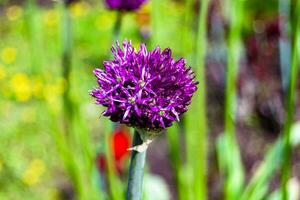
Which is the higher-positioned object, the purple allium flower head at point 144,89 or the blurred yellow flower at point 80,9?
the purple allium flower head at point 144,89

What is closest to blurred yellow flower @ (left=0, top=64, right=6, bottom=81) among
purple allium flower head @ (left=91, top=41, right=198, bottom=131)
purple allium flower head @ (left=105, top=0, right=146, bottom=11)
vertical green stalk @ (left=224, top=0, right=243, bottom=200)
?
vertical green stalk @ (left=224, top=0, right=243, bottom=200)

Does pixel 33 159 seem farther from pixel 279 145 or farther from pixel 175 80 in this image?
pixel 175 80

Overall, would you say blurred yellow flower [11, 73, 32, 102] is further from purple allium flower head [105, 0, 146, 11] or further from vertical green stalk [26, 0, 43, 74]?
purple allium flower head [105, 0, 146, 11]

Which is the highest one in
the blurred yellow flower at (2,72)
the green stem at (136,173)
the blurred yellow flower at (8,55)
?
the green stem at (136,173)

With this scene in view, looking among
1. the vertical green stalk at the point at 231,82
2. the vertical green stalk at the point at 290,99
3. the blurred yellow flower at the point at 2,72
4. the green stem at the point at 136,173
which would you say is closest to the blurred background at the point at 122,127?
the blurred yellow flower at the point at 2,72

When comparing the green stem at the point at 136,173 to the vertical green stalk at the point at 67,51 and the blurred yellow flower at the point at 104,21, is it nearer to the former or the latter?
the vertical green stalk at the point at 67,51

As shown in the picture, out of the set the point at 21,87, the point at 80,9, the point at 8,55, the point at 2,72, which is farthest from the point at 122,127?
the point at 80,9

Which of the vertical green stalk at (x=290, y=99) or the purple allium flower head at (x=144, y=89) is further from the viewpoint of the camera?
the vertical green stalk at (x=290, y=99)
